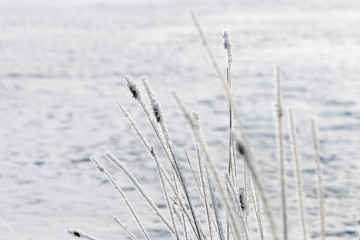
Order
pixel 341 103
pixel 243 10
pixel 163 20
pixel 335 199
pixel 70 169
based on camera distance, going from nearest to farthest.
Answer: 1. pixel 335 199
2. pixel 70 169
3. pixel 341 103
4. pixel 163 20
5. pixel 243 10

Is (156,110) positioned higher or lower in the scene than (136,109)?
lower

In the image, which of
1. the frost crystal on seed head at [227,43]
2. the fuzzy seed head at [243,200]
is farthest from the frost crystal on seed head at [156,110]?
the fuzzy seed head at [243,200]

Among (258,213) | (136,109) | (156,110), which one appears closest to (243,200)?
(258,213)

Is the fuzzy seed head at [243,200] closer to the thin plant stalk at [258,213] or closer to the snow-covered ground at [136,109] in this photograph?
the thin plant stalk at [258,213]

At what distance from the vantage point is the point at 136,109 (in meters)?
7.93

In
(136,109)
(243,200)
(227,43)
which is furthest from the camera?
(136,109)

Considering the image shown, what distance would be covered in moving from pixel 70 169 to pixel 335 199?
2659 millimetres

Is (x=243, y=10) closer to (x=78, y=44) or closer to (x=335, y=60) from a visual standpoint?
(x=78, y=44)

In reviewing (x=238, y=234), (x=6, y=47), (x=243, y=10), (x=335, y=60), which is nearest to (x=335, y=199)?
(x=238, y=234)

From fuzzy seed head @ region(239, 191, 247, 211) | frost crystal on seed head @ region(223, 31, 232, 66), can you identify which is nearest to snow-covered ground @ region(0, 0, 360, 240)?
frost crystal on seed head @ region(223, 31, 232, 66)

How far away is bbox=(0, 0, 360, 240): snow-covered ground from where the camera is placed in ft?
13.2

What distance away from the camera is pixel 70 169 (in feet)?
16.9

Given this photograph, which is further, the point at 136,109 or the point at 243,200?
the point at 136,109

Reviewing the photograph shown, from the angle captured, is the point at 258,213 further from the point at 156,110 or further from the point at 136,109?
the point at 136,109
